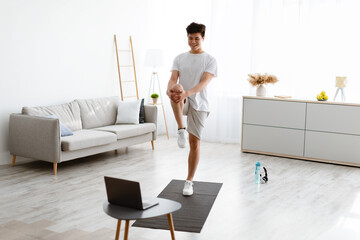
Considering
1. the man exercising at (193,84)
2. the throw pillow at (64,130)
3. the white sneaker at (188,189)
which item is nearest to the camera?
the man exercising at (193,84)

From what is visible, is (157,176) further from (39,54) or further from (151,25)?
(151,25)

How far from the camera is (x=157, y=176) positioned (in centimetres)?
538

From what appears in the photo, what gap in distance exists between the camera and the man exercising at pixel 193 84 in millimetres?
4195

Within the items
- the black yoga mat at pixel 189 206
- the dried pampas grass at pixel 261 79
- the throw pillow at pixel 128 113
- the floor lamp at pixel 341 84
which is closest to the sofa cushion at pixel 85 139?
the throw pillow at pixel 128 113

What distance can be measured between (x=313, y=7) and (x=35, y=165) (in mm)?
4675

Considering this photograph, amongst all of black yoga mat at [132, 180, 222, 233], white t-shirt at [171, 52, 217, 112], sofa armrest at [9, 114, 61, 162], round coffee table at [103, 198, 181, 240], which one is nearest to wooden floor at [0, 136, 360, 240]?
black yoga mat at [132, 180, 222, 233]

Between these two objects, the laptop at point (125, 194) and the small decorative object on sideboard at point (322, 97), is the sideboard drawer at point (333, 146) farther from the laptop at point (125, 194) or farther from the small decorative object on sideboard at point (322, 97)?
the laptop at point (125, 194)

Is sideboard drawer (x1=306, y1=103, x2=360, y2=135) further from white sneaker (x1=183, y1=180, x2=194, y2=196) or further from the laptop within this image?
the laptop

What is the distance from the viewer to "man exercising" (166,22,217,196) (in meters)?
4.20

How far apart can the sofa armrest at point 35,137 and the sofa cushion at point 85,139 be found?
0.12 meters

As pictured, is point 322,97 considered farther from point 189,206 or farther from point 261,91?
point 189,206

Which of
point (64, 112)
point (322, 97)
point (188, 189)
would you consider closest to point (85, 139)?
point (64, 112)

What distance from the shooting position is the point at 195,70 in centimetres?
427

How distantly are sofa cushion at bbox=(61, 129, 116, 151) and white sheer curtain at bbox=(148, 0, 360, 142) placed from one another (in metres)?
2.39
